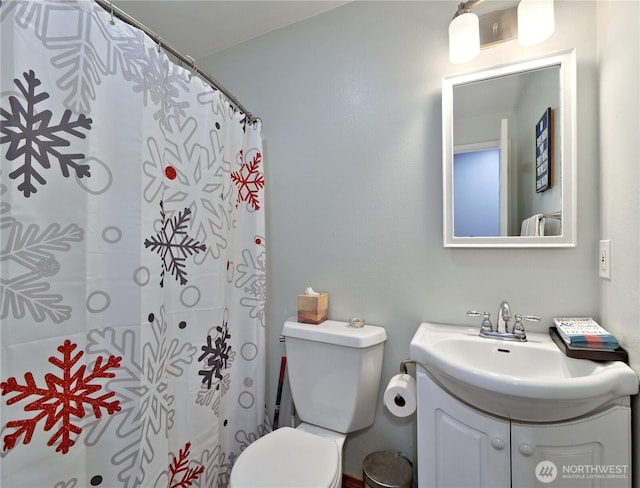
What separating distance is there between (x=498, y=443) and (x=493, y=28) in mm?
1481

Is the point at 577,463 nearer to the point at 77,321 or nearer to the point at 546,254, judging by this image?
the point at 546,254

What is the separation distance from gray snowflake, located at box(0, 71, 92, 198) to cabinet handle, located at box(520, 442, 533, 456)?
1.45 metres

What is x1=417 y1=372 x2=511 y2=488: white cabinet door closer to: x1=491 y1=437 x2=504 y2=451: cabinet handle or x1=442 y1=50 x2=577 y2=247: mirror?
x1=491 y1=437 x2=504 y2=451: cabinet handle

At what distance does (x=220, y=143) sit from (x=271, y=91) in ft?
1.93

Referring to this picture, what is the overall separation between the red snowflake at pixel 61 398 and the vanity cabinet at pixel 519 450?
3.36ft

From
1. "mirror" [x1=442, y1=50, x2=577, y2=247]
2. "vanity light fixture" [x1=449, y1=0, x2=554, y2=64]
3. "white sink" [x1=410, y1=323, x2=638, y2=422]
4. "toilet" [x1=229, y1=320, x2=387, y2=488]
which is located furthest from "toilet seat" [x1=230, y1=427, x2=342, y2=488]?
"vanity light fixture" [x1=449, y1=0, x2=554, y2=64]

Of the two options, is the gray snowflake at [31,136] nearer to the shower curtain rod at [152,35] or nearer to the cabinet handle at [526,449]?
the shower curtain rod at [152,35]

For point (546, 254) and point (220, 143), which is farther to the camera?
point (220, 143)

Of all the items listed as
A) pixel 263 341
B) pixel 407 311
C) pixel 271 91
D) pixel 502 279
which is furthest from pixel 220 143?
pixel 502 279

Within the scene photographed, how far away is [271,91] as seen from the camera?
1.66 metres

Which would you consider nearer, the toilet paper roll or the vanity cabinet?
the vanity cabinet

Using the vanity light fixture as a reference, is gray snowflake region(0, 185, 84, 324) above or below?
below

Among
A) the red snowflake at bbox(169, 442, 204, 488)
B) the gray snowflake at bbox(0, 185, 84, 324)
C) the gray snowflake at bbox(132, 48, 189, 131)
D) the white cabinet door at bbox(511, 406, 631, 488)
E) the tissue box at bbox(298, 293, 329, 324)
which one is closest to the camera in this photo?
the gray snowflake at bbox(0, 185, 84, 324)

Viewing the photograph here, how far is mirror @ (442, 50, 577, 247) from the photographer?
3.58ft
